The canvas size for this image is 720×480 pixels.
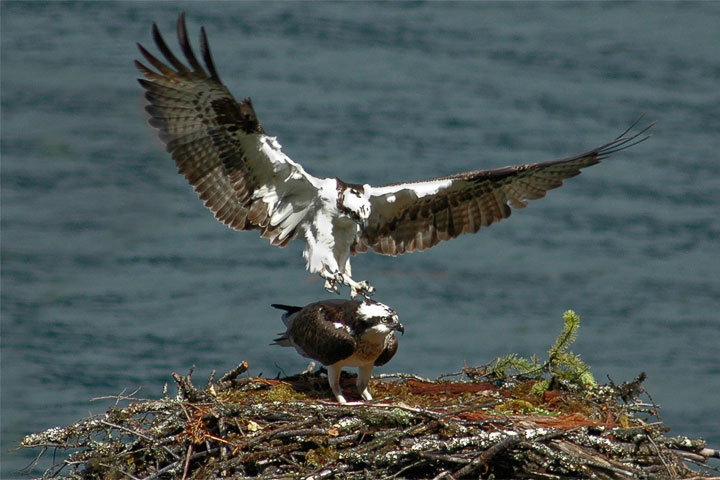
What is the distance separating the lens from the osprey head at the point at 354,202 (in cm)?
913

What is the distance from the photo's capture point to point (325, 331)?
27.5 ft

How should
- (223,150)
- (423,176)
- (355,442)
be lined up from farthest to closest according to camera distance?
A: (423,176), (223,150), (355,442)

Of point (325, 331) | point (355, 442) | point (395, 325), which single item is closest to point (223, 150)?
point (325, 331)

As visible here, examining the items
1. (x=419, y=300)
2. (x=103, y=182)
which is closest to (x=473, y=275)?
(x=419, y=300)

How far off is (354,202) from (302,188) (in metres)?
0.39

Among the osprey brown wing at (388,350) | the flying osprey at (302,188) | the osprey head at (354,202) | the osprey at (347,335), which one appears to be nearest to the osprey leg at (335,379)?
the osprey at (347,335)

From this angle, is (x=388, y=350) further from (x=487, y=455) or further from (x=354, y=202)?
(x=487, y=455)

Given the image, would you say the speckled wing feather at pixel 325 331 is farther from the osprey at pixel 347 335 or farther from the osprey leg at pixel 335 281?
the osprey leg at pixel 335 281

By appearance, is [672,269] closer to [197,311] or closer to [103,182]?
[197,311]

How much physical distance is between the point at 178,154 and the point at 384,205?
1589 mm

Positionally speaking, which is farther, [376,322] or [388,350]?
[388,350]

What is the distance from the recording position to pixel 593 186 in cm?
1755

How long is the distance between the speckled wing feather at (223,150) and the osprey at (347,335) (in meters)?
0.93

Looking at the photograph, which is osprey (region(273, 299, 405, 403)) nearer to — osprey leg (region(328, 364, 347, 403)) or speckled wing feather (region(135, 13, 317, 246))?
osprey leg (region(328, 364, 347, 403))
